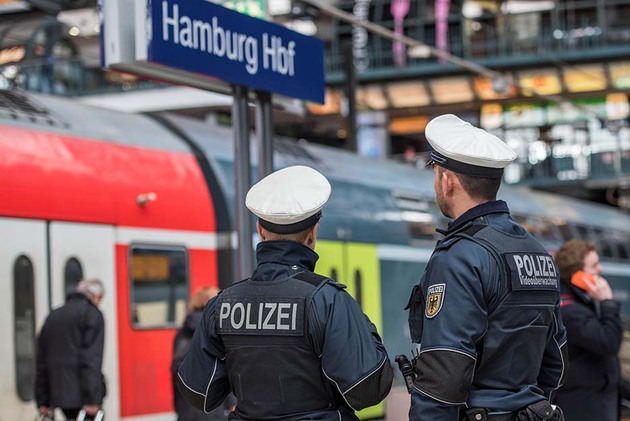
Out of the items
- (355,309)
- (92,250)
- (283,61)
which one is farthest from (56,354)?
(355,309)

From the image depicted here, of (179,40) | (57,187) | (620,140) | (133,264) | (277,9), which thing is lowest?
(133,264)

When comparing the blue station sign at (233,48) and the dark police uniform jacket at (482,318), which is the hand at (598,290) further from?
the blue station sign at (233,48)

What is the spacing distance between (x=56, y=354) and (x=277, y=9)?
30.5 metres

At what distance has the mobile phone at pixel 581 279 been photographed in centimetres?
605

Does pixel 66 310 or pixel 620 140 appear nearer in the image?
pixel 66 310

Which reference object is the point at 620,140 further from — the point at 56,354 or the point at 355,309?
the point at 355,309

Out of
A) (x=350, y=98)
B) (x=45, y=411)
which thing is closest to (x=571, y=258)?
(x=45, y=411)

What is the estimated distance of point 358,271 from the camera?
13.1m

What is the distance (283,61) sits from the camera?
22.9 ft

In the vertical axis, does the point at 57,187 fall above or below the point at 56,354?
above

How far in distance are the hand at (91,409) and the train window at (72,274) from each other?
0.96 meters

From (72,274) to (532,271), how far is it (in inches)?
229

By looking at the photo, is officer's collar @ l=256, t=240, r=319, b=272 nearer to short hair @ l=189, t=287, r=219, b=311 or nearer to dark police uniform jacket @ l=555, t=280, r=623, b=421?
dark police uniform jacket @ l=555, t=280, r=623, b=421

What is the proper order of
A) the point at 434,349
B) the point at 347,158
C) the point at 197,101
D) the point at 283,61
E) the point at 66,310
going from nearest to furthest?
the point at 434,349 → the point at 283,61 → the point at 66,310 → the point at 347,158 → the point at 197,101
